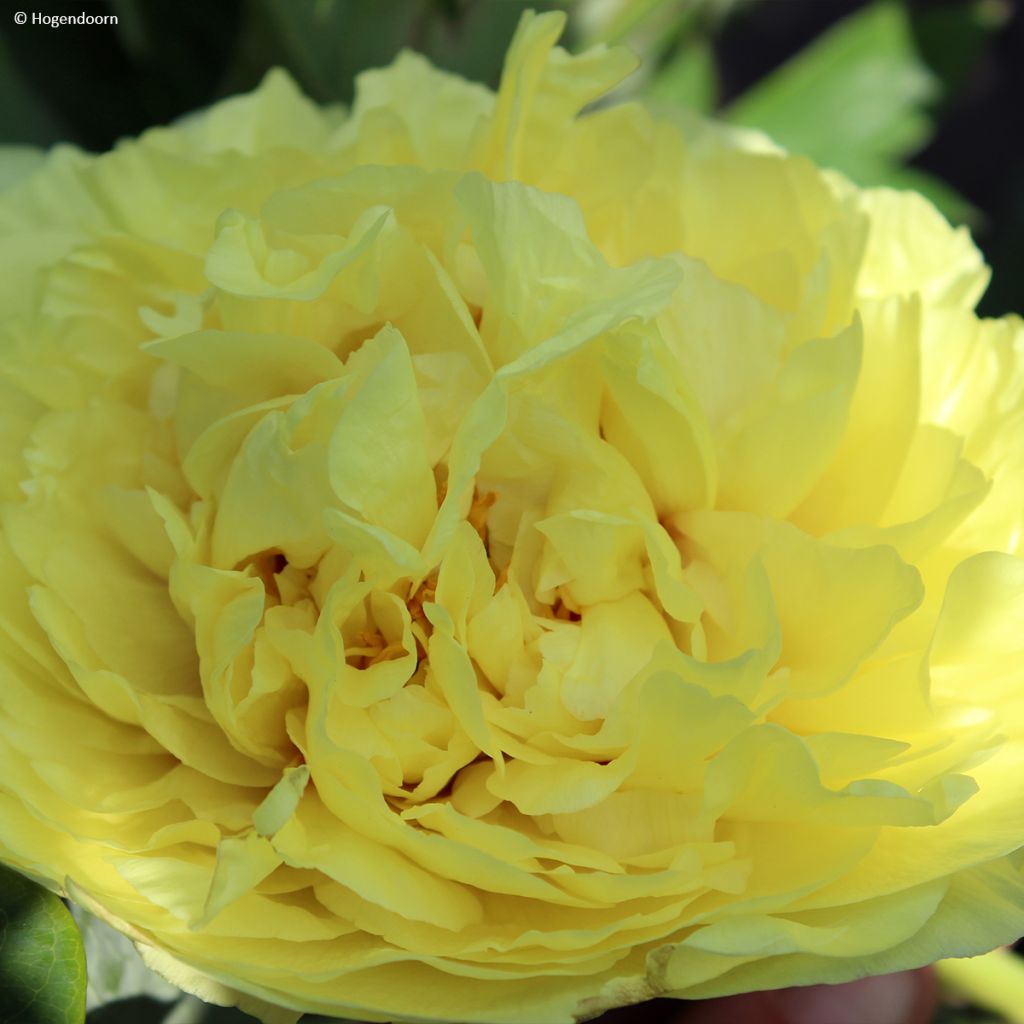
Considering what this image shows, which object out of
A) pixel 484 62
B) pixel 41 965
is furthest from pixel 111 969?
pixel 484 62

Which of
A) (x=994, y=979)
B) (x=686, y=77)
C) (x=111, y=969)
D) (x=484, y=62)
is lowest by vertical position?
(x=994, y=979)

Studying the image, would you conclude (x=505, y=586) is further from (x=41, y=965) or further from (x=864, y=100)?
(x=864, y=100)

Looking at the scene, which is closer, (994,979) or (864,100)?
(994,979)

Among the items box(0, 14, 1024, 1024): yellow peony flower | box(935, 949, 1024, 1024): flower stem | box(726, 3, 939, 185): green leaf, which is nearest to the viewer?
box(0, 14, 1024, 1024): yellow peony flower

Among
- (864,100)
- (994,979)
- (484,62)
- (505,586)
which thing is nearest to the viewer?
(505,586)

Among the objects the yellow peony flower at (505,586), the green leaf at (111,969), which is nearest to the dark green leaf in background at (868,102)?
the yellow peony flower at (505,586)

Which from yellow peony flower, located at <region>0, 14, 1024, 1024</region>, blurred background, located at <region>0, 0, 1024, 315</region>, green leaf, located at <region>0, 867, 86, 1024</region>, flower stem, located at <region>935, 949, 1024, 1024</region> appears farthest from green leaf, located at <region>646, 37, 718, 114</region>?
green leaf, located at <region>0, 867, 86, 1024</region>

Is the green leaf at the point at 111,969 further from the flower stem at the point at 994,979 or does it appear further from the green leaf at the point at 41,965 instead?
the flower stem at the point at 994,979

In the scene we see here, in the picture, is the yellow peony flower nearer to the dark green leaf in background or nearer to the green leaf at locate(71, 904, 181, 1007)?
the green leaf at locate(71, 904, 181, 1007)
